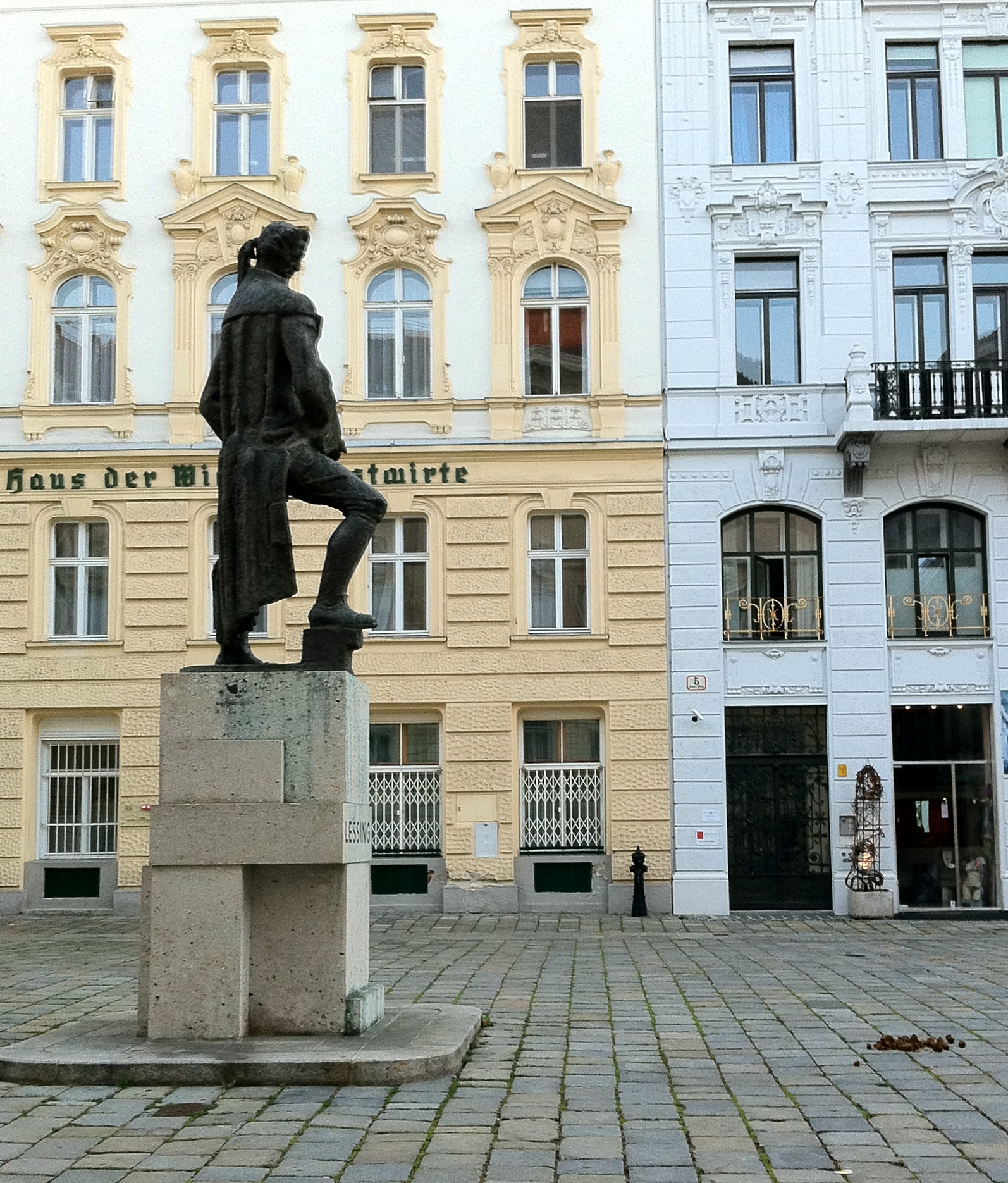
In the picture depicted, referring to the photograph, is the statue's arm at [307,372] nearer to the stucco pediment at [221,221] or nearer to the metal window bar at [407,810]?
the metal window bar at [407,810]

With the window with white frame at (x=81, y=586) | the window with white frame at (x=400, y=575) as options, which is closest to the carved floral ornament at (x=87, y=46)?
the window with white frame at (x=81, y=586)

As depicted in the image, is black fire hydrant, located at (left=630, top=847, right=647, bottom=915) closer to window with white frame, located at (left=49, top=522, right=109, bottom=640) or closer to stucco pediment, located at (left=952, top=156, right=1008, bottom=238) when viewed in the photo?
window with white frame, located at (left=49, top=522, right=109, bottom=640)

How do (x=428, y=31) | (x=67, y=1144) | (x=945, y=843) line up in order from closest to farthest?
(x=67, y=1144) → (x=945, y=843) → (x=428, y=31)

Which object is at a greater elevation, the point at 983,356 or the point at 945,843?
the point at 983,356

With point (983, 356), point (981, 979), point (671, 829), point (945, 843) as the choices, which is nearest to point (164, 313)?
point (671, 829)

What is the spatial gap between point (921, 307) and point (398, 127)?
870 cm

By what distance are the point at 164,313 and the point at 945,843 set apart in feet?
47.4

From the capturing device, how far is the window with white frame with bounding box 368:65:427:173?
24609 millimetres

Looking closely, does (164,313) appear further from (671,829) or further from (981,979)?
(981,979)

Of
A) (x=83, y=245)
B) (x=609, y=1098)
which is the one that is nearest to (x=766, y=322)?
(x=83, y=245)

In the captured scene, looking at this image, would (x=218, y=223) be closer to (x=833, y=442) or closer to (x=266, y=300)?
(x=833, y=442)

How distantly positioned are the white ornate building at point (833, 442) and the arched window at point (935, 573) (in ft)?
0.11

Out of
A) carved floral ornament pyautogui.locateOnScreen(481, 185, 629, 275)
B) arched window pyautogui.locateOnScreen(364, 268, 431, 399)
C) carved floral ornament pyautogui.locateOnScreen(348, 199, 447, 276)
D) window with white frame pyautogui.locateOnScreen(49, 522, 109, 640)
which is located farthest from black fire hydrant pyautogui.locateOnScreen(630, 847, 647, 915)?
carved floral ornament pyautogui.locateOnScreen(348, 199, 447, 276)

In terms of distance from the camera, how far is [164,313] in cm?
2430
